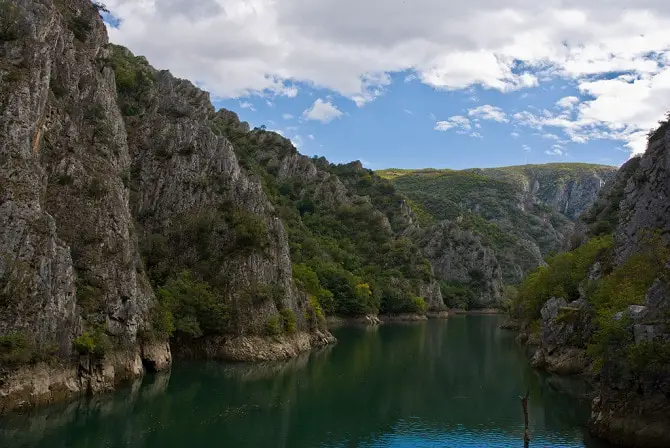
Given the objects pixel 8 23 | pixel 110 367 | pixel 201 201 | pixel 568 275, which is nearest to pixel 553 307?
pixel 568 275

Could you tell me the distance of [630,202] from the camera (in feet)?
191

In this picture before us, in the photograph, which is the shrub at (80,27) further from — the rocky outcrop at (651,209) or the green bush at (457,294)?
the green bush at (457,294)

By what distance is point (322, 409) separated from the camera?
4016 centimetres

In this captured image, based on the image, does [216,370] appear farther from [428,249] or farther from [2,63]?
[428,249]

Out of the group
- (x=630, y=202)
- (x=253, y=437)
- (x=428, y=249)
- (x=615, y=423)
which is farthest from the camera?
(x=428, y=249)

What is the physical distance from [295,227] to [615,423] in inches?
3460

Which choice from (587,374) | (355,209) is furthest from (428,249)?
(587,374)

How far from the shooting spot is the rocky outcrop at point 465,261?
168m

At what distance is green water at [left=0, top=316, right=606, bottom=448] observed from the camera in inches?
1238

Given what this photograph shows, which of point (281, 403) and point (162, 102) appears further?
point (162, 102)

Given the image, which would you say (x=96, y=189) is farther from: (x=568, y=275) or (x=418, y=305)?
(x=418, y=305)

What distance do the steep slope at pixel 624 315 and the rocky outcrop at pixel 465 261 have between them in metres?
86.8

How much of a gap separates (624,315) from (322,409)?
2060 cm

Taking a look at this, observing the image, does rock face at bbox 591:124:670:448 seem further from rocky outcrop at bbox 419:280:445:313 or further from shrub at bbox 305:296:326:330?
rocky outcrop at bbox 419:280:445:313
